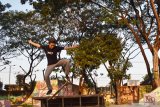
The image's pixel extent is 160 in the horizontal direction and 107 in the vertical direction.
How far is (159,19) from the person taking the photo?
23.0 metres

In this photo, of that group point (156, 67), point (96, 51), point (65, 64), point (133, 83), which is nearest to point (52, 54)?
point (65, 64)

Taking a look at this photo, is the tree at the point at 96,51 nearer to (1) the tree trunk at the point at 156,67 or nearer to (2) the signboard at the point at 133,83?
(2) the signboard at the point at 133,83

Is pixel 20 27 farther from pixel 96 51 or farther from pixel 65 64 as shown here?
pixel 65 64

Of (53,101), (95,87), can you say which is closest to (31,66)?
(95,87)

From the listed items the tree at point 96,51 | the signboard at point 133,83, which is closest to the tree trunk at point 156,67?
the tree at point 96,51

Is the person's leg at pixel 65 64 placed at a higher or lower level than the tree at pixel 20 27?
lower

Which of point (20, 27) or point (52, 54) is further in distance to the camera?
point (20, 27)

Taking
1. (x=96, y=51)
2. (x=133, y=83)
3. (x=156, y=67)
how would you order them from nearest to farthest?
(x=156, y=67), (x=96, y=51), (x=133, y=83)

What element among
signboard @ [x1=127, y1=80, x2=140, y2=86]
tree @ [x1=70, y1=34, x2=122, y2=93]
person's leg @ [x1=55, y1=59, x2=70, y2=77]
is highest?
tree @ [x1=70, y1=34, x2=122, y2=93]

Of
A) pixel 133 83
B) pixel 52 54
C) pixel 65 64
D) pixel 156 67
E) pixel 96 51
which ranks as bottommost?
pixel 65 64

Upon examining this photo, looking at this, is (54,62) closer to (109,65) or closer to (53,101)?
(53,101)

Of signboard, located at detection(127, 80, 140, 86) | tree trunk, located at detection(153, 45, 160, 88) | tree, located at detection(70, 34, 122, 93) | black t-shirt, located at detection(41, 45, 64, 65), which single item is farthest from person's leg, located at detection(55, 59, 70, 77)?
signboard, located at detection(127, 80, 140, 86)

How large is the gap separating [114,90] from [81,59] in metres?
8.82

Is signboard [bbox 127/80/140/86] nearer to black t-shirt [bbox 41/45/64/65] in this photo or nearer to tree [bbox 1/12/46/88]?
tree [bbox 1/12/46/88]
